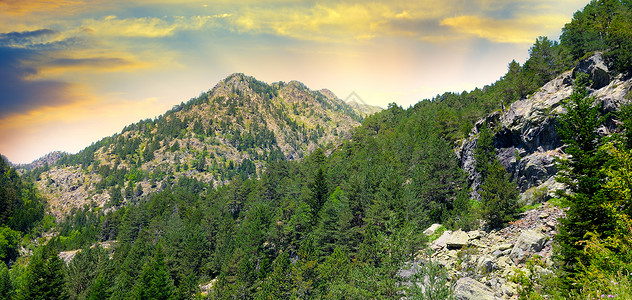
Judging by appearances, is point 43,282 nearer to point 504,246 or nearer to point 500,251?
point 500,251

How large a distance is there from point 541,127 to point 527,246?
2592cm

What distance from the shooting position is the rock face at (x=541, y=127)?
120 ft

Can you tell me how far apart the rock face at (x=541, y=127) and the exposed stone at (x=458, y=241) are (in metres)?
9.88

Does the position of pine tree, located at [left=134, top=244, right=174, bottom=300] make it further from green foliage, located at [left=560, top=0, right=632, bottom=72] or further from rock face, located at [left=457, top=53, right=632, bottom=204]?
green foliage, located at [left=560, top=0, right=632, bottom=72]

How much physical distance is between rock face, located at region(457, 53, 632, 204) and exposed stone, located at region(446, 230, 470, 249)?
9878 millimetres

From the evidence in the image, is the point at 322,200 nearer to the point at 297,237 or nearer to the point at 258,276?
the point at 297,237

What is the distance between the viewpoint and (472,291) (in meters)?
23.0

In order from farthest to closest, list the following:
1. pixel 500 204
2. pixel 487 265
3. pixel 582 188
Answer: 1. pixel 500 204
2. pixel 487 265
3. pixel 582 188

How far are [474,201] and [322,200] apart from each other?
Result: 28.9 meters

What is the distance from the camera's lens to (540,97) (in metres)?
48.4

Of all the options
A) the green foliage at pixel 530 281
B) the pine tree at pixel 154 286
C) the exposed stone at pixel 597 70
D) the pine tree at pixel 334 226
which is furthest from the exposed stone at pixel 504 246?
the pine tree at pixel 154 286

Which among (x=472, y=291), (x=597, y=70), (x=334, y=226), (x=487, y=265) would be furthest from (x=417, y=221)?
(x=597, y=70)

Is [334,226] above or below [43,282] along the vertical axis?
above

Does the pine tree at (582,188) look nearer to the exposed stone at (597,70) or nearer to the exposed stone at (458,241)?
the exposed stone at (458,241)
